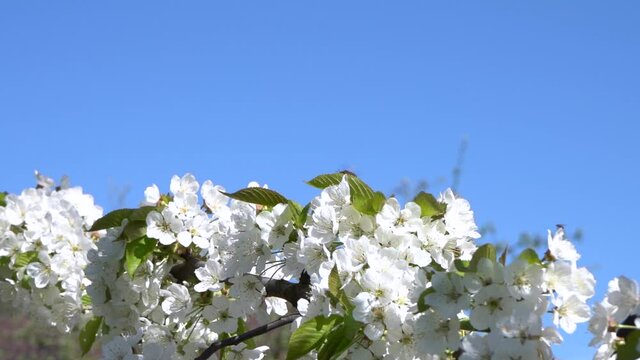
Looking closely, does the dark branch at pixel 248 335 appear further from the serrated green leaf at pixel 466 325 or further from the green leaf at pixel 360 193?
the serrated green leaf at pixel 466 325

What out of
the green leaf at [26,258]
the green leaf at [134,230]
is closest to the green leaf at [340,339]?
the green leaf at [134,230]

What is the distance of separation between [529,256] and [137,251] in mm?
953

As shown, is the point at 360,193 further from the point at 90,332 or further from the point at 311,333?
the point at 90,332

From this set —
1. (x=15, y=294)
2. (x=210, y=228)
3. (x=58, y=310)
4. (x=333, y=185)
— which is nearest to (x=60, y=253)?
(x=58, y=310)

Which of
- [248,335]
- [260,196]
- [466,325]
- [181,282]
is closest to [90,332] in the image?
[181,282]

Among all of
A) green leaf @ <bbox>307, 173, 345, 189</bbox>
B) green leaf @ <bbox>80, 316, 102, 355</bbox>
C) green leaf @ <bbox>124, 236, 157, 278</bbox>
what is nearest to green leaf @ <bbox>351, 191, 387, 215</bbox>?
green leaf @ <bbox>307, 173, 345, 189</bbox>

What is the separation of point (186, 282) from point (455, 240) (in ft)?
2.47

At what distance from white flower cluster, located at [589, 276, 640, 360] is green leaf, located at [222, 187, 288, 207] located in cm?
70

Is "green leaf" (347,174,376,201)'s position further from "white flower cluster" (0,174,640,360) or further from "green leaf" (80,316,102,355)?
"green leaf" (80,316,102,355)

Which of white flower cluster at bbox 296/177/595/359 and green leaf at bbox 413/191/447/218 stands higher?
green leaf at bbox 413/191/447/218

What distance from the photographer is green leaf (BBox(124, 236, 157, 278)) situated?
73.7 inches

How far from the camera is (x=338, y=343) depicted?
1.46 m

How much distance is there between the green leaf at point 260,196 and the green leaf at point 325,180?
74 millimetres

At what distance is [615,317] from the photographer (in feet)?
4.39
